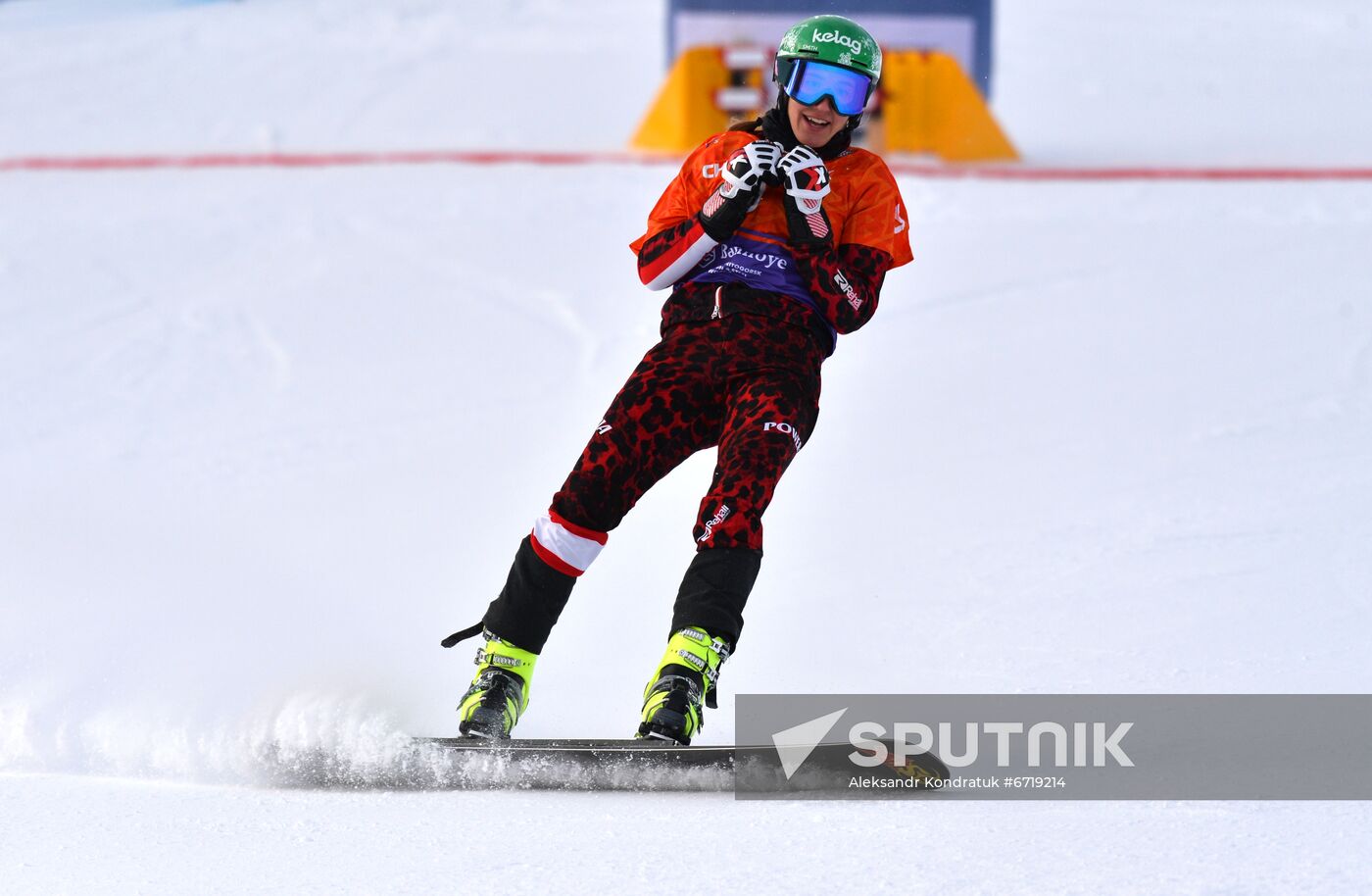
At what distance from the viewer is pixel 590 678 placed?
4434mm

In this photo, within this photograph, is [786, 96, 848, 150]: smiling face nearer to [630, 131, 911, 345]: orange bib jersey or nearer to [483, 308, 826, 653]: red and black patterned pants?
[630, 131, 911, 345]: orange bib jersey

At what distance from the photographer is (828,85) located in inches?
146

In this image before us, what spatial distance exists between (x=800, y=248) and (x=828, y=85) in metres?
0.39

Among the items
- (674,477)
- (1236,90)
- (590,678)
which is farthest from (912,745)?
(1236,90)

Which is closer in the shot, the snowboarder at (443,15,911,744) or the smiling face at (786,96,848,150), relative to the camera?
the snowboarder at (443,15,911,744)

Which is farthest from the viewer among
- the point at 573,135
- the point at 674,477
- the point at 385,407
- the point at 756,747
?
the point at 573,135

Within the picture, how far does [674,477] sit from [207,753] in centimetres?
322

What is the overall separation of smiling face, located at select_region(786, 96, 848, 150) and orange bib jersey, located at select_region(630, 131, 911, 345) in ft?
0.21

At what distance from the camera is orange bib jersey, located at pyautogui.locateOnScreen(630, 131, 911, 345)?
11.9 ft

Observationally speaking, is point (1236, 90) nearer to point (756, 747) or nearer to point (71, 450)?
point (71, 450)
